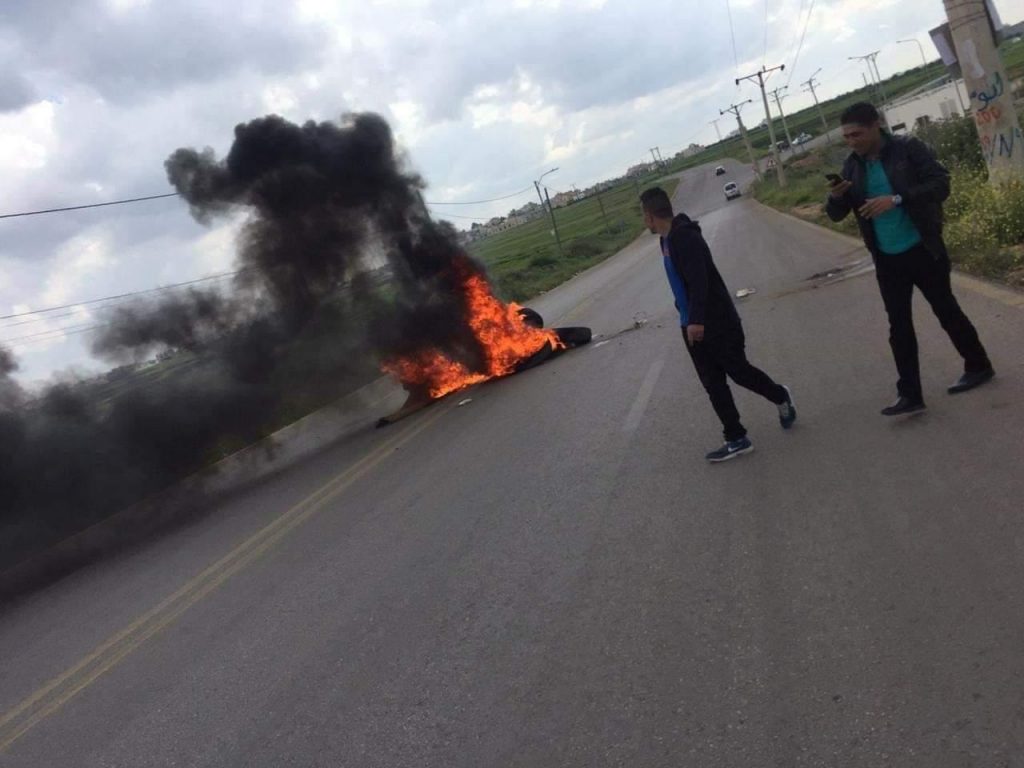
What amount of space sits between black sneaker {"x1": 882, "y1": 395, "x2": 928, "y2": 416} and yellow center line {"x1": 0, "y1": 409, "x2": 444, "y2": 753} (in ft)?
15.3

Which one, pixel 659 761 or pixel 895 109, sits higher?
pixel 895 109

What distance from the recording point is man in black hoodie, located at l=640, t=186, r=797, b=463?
246 inches

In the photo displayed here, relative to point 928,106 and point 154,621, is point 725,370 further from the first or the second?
point 928,106

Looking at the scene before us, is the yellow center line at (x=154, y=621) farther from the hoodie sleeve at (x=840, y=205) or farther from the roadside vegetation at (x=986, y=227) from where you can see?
the roadside vegetation at (x=986, y=227)

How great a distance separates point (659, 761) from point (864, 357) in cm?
583

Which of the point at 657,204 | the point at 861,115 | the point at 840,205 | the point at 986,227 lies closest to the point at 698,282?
the point at 657,204

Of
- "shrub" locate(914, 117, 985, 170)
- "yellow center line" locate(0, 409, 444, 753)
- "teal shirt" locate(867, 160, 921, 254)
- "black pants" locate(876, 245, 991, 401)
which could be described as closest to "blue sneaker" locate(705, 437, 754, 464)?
"black pants" locate(876, 245, 991, 401)

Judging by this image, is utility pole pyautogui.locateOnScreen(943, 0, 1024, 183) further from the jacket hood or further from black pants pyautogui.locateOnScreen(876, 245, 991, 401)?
the jacket hood

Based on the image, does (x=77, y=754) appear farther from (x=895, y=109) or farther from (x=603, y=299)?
(x=895, y=109)

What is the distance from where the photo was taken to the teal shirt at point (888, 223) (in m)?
5.92

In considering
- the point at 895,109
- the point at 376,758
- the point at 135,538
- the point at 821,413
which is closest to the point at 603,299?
the point at 135,538

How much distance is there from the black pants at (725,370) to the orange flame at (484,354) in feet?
25.2

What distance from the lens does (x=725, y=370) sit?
6.46 m

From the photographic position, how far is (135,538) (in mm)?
10258
